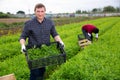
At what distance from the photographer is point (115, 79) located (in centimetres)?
676

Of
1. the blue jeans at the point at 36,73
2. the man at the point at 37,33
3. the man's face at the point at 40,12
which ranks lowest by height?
the blue jeans at the point at 36,73

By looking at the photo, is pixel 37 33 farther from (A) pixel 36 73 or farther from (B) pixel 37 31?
(A) pixel 36 73

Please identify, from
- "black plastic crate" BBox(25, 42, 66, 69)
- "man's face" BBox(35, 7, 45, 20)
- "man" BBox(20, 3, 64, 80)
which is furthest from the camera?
"man" BBox(20, 3, 64, 80)

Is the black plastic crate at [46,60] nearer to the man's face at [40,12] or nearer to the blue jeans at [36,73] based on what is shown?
the blue jeans at [36,73]

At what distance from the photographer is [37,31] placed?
6.07 meters

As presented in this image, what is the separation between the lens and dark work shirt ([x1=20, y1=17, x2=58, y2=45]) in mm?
6043

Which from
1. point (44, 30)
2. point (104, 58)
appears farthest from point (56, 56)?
point (104, 58)

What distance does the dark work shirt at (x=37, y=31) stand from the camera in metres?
6.04

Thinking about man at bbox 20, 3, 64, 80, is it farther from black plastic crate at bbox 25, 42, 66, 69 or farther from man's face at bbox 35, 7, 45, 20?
black plastic crate at bbox 25, 42, 66, 69

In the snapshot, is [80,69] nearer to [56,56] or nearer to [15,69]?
[56,56]

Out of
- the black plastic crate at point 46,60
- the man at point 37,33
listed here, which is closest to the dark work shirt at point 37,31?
the man at point 37,33

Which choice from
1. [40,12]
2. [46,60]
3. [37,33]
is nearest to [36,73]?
[46,60]

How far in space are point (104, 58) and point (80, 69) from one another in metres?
2.16

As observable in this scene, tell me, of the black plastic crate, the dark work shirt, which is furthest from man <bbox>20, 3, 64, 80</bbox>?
the black plastic crate
